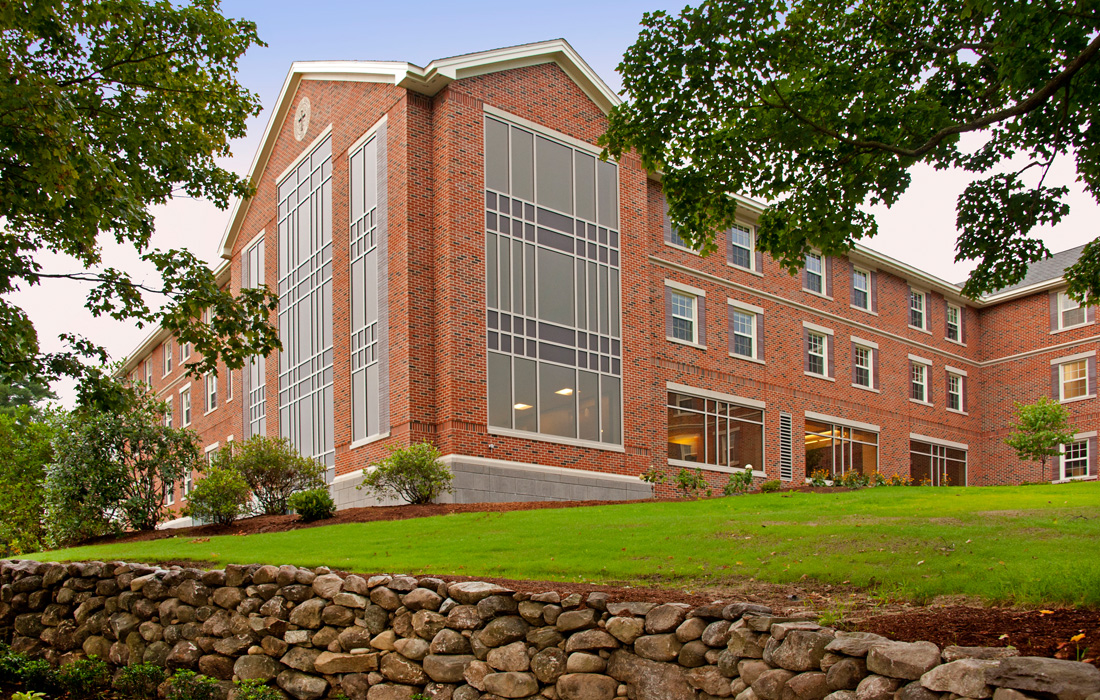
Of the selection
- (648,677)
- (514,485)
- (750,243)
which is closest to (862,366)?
(750,243)

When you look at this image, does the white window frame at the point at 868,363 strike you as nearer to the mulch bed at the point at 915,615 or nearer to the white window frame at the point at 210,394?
the white window frame at the point at 210,394

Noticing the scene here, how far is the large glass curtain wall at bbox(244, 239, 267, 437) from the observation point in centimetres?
3234

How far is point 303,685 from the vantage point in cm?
1038

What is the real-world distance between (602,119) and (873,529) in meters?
18.7

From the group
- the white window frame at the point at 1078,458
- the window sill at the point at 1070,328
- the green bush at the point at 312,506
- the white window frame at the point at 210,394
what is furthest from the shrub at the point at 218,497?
the window sill at the point at 1070,328

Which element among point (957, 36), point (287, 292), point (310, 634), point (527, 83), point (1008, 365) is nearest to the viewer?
point (310, 634)

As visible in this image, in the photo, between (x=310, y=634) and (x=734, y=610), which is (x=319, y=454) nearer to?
(x=310, y=634)

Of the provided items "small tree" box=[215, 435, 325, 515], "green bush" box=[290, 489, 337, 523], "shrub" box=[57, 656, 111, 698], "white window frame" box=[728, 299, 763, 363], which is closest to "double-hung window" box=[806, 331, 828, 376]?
"white window frame" box=[728, 299, 763, 363]

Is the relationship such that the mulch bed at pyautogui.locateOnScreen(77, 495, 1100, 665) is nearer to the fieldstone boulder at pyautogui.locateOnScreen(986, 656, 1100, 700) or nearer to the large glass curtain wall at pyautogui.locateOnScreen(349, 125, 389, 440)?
the fieldstone boulder at pyautogui.locateOnScreen(986, 656, 1100, 700)

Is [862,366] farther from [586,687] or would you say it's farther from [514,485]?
[586,687]

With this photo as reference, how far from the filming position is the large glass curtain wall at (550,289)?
24188 mm

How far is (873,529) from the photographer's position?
1190 centimetres

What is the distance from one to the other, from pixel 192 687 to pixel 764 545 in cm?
692

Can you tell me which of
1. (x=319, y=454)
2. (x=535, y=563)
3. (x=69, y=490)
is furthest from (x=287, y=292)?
(x=535, y=563)
